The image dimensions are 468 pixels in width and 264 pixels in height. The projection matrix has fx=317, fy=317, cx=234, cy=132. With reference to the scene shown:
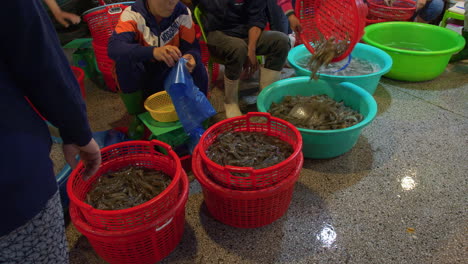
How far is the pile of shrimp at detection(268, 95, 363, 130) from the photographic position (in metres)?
2.09

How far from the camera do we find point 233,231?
1.66 meters

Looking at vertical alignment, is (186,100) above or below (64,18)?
below

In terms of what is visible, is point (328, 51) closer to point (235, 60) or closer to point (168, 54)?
point (235, 60)

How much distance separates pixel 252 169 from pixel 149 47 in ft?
3.12

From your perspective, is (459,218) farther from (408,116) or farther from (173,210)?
Answer: (173,210)

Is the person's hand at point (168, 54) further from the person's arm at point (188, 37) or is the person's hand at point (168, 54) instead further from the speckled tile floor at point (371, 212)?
the speckled tile floor at point (371, 212)

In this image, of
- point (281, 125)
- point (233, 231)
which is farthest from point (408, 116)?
point (233, 231)

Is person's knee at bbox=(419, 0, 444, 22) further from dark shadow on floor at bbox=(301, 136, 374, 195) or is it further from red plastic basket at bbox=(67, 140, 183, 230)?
red plastic basket at bbox=(67, 140, 183, 230)

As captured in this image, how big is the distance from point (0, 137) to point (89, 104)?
2202 mm

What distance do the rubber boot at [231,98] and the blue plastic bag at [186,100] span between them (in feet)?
1.95

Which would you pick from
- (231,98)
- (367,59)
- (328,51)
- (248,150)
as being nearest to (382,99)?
(367,59)

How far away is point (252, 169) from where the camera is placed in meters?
1.38

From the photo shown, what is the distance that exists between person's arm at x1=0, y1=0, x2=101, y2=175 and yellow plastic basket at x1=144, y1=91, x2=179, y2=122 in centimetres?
101

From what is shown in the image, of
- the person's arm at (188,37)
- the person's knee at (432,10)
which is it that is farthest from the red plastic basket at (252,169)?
the person's knee at (432,10)
